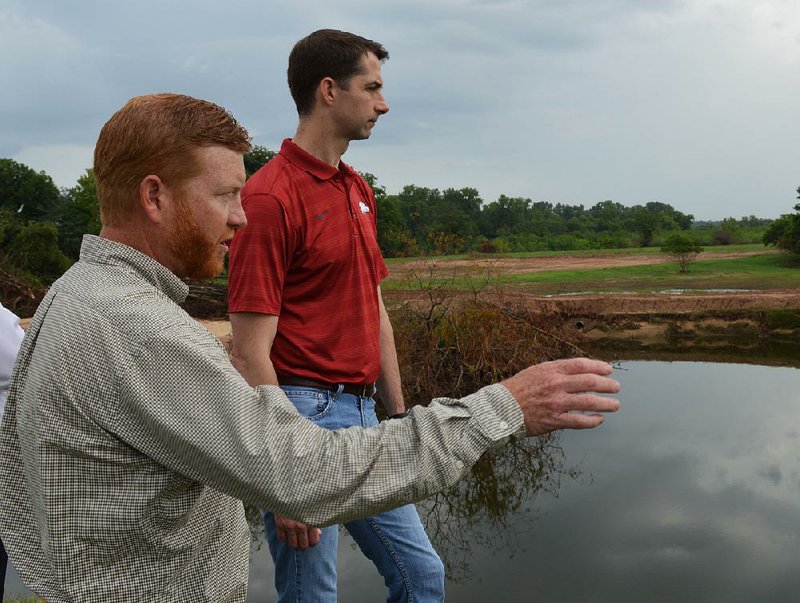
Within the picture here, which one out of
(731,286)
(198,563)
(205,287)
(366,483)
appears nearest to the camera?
(366,483)

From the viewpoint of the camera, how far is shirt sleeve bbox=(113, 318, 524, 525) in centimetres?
109

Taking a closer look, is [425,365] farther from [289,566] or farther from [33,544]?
[33,544]

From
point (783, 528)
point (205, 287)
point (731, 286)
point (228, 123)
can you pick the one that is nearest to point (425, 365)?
point (783, 528)

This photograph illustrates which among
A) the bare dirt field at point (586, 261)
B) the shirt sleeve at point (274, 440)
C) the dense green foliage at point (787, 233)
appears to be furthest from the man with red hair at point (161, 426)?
the dense green foliage at point (787, 233)

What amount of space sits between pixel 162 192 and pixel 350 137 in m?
1.21

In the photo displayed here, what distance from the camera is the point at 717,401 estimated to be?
8789mm

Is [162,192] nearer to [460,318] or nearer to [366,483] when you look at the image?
[366,483]

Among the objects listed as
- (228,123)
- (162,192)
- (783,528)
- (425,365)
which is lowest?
(783,528)

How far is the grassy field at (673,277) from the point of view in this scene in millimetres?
17812

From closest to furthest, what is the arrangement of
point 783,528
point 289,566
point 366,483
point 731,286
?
point 366,483, point 289,566, point 783,528, point 731,286

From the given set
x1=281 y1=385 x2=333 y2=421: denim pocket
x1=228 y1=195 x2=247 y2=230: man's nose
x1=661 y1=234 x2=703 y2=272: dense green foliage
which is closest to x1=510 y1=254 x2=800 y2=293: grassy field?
x1=661 y1=234 x2=703 y2=272: dense green foliage

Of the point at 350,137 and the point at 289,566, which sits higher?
the point at 350,137

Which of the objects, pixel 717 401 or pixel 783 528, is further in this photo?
pixel 717 401

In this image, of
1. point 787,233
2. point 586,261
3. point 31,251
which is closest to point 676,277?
A: point 787,233
